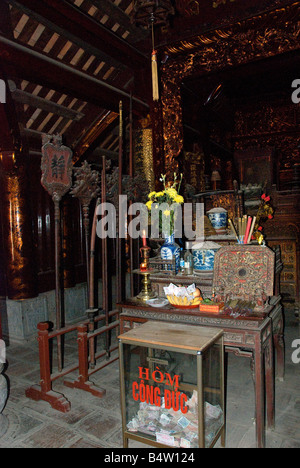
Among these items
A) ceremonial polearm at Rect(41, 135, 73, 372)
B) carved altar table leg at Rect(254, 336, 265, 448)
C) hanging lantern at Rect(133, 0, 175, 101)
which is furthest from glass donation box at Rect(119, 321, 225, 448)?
hanging lantern at Rect(133, 0, 175, 101)

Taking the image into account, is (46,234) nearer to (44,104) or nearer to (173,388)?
(44,104)

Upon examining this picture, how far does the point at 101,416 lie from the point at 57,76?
426cm

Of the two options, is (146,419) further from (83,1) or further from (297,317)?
(83,1)

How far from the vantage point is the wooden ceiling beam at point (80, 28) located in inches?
167

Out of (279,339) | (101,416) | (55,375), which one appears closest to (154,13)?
(279,339)

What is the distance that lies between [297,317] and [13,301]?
5071 millimetres

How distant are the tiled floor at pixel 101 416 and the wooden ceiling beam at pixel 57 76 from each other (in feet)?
12.9

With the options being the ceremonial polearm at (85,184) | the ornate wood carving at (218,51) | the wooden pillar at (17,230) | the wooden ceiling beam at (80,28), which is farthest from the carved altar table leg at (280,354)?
the wooden ceiling beam at (80,28)

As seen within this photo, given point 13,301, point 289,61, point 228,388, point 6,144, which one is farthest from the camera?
point 289,61

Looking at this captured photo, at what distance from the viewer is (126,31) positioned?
6.09 metres

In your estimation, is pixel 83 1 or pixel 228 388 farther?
pixel 83 1

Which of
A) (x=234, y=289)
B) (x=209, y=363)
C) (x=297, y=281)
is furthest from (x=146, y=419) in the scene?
(x=297, y=281)

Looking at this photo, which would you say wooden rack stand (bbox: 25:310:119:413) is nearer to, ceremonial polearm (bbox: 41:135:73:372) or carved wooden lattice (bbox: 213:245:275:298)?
ceremonial polearm (bbox: 41:135:73:372)

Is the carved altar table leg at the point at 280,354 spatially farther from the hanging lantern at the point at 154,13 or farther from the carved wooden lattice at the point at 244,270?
the hanging lantern at the point at 154,13
